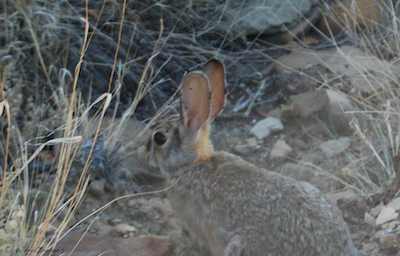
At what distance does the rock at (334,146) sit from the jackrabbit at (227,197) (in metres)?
1.15

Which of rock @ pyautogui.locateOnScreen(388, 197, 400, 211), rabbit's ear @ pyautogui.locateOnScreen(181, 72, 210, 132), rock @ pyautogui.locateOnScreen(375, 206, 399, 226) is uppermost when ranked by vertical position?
rabbit's ear @ pyautogui.locateOnScreen(181, 72, 210, 132)

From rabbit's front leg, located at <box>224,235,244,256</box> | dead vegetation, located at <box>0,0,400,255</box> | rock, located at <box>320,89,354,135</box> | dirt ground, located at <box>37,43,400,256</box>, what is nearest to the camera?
rabbit's front leg, located at <box>224,235,244,256</box>

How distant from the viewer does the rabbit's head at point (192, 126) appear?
4273 millimetres

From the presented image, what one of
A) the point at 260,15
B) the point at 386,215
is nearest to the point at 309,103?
the point at 260,15

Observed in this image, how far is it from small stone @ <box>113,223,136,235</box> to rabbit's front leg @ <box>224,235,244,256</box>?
972 millimetres

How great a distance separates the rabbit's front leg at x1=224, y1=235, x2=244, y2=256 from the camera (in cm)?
397

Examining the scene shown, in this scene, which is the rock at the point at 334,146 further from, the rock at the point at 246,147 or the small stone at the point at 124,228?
the small stone at the point at 124,228

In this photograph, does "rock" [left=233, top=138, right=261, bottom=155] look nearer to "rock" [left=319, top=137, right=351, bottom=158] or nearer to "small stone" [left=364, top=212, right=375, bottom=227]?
"rock" [left=319, top=137, right=351, bottom=158]

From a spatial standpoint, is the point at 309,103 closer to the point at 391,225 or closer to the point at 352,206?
the point at 352,206

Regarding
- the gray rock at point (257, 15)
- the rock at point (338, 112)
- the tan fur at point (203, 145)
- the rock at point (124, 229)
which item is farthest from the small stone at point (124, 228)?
the gray rock at point (257, 15)

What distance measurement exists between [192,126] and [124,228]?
0.76 metres

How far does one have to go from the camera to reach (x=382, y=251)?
14.5ft

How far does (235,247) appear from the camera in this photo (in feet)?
13.1

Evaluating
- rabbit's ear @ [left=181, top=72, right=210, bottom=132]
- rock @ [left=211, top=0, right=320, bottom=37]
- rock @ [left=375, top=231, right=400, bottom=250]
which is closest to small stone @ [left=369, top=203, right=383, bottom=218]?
rock @ [left=375, top=231, right=400, bottom=250]
